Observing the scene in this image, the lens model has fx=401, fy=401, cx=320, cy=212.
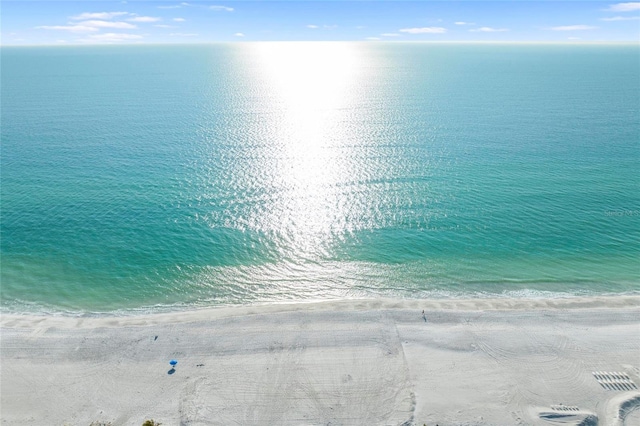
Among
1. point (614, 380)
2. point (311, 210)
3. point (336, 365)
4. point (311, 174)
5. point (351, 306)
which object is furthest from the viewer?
point (311, 174)

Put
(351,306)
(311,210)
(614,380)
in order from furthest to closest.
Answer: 1. (311,210)
2. (351,306)
3. (614,380)

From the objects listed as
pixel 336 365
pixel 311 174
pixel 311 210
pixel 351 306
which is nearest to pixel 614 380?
pixel 336 365

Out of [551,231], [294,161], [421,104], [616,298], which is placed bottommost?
[616,298]

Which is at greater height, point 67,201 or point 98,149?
point 98,149

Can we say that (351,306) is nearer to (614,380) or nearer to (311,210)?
(311,210)

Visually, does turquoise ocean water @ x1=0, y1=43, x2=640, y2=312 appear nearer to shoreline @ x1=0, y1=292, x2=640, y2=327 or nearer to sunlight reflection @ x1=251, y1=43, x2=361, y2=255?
sunlight reflection @ x1=251, y1=43, x2=361, y2=255

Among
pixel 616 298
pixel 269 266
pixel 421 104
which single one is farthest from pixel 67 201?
pixel 421 104

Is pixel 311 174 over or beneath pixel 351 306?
over

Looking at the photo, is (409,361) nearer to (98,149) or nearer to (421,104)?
(98,149)
